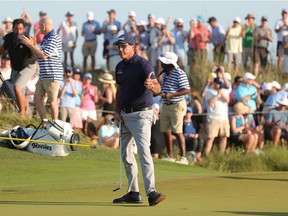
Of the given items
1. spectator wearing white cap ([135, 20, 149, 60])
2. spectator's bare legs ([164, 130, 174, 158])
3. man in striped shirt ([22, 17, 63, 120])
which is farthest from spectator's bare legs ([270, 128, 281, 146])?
man in striped shirt ([22, 17, 63, 120])

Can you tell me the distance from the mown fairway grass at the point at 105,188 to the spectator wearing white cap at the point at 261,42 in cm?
974

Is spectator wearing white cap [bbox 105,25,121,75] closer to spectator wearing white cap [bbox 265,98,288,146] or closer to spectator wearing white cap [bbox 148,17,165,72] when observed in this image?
spectator wearing white cap [bbox 148,17,165,72]

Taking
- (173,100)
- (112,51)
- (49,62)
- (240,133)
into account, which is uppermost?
(49,62)

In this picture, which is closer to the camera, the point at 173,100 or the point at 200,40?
the point at 173,100

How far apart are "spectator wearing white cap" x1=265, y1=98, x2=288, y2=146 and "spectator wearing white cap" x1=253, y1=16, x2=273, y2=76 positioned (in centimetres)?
471

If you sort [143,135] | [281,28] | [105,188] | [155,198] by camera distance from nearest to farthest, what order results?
[155,198] < [143,135] < [105,188] < [281,28]

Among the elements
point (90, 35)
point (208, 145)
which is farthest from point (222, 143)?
point (90, 35)

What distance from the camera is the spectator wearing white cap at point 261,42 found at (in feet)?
93.9

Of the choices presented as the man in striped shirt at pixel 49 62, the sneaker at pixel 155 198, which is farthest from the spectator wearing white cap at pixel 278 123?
the sneaker at pixel 155 198

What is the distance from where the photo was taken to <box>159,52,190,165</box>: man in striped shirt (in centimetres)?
1956

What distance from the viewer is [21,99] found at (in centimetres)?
2016

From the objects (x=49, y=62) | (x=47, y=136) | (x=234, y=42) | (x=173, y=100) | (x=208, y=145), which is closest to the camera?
(x=47, y=136)

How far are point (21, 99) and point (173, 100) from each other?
3061 mm

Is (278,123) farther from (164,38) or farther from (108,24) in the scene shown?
(108,24)
